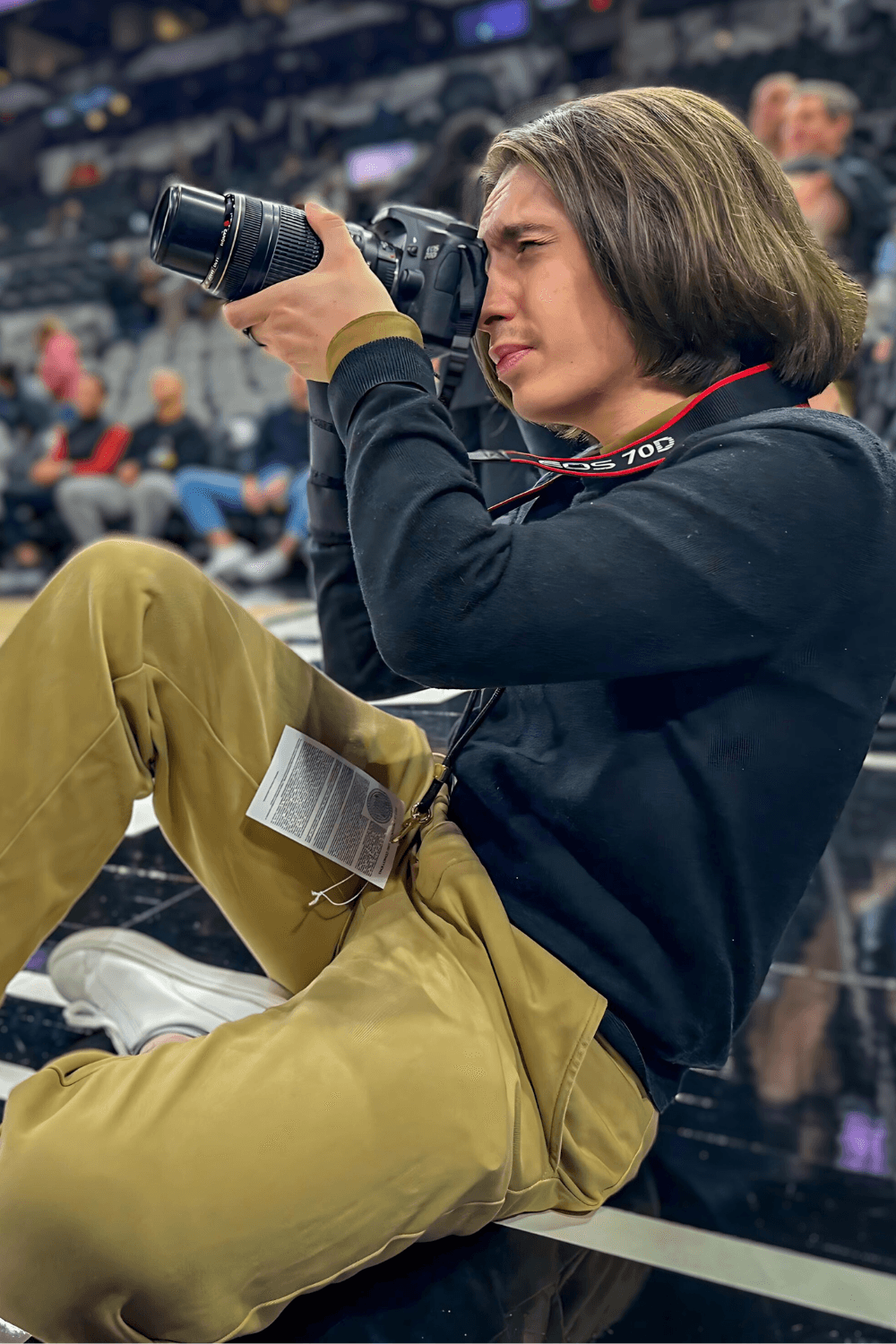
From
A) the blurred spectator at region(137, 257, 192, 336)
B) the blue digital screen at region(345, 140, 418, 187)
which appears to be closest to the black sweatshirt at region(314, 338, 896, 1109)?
the blurred spectator at region(137, 257, 192, 336)

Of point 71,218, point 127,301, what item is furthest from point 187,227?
point 71,218

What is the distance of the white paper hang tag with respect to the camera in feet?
2.30

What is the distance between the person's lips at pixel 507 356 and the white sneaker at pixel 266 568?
3.27 meters

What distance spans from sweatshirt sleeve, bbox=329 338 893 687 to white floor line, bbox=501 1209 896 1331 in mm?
397

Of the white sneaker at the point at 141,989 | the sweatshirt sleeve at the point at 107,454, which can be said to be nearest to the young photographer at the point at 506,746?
the white sneaker at the point at 141,989

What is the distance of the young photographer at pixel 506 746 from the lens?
1.77 feet

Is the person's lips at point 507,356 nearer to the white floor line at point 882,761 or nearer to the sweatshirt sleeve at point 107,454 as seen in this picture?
the white floor line at point 882,761

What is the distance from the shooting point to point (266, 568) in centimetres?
393

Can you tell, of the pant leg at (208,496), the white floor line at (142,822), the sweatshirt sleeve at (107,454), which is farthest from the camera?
the sweatshirt sleeve at (107,454)

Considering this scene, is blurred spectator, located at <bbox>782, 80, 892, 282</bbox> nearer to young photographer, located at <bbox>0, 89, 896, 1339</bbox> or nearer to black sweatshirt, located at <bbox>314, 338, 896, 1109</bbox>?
young photographer, located at <bbox>0, 89, 896, 1339</bbox>

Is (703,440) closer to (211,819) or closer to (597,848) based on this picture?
(597,848)

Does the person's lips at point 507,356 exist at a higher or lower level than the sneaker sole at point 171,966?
higher

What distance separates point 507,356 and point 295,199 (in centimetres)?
678

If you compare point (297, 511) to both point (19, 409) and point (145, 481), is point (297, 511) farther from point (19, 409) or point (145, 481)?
point (19, 409)
